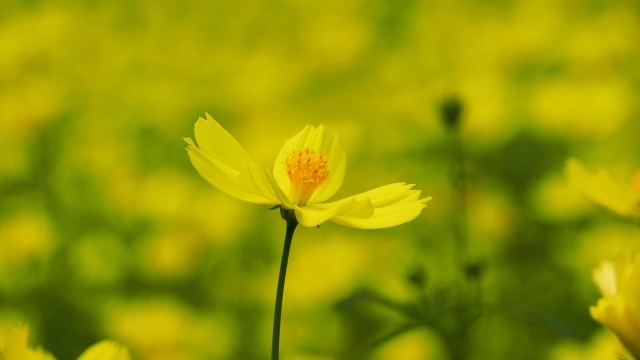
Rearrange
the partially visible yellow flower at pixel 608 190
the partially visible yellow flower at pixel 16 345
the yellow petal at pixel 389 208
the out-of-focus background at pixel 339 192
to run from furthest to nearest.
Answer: the out-of-focus background at pixel 339 192, the partially visible yellow flower at pixel 608 190, the yellow petal at pixel 389 208, the partially visible yellow flower at pixel 16 345

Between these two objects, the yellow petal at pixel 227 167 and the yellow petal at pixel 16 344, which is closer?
the yellow petal at pixel 16 344

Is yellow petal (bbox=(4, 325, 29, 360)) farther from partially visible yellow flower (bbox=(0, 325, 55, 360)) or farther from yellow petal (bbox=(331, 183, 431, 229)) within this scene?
yellow petal (bbox=(331, 183, 431, 229))

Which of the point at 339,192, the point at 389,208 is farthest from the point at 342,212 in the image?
the point at 339,192

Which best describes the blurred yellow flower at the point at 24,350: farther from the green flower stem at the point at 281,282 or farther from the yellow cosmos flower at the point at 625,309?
the yellow cosmos flower at the point at 625,309

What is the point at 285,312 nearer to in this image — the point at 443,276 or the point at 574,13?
the point at 443,276

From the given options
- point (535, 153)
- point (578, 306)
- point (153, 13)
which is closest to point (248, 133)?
point (535, 153)

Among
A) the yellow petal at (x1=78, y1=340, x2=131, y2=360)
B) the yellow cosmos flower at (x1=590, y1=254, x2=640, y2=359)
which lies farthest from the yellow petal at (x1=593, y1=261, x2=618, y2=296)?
the yellow petal at (x1=78, y1=340, x2=131, y2=360)

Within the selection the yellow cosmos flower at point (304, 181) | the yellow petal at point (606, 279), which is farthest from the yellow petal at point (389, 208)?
the yellow petal at point (606, 279)
